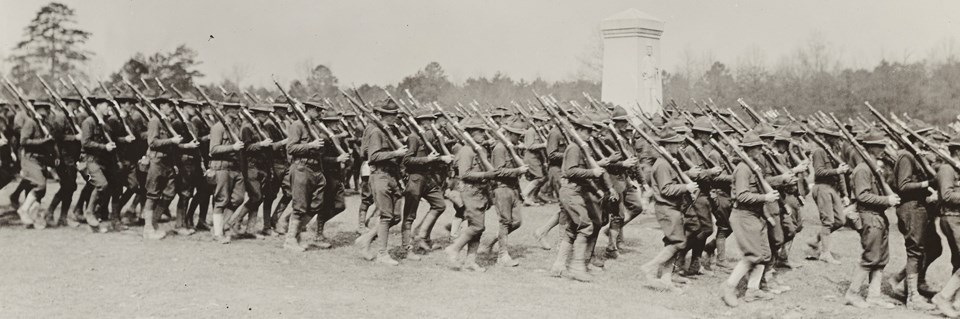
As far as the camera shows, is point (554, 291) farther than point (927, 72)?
No

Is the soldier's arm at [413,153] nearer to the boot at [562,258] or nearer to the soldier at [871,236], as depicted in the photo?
the boot at [562,258]

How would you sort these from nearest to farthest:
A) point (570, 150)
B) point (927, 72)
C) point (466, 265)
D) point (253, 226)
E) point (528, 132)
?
point (570, 150) < point (466, 265) < point (253, 226) < point (528, 132) < point (927, 72)

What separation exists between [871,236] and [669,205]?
2006 millimetres

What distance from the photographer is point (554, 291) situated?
8.96m

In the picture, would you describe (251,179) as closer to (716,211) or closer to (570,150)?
(570,150)

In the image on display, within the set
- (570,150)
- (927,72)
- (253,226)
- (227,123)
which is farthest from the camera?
A: (927,72)

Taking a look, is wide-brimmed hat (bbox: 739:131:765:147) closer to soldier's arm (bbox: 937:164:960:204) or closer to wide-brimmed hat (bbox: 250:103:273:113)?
soldier's arm (bbox: 937:164:960:204)

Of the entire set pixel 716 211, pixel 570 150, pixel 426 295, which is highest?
pixel 570 150

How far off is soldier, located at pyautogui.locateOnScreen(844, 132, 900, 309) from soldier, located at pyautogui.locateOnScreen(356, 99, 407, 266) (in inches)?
199

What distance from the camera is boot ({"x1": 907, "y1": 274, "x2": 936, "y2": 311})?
855 centimetres

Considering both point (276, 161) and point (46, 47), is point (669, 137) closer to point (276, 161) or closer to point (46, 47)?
point (276, 161)

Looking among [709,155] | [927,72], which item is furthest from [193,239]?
[927,72]

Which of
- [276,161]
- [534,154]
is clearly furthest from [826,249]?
[276,161]

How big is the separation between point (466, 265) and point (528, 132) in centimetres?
570
